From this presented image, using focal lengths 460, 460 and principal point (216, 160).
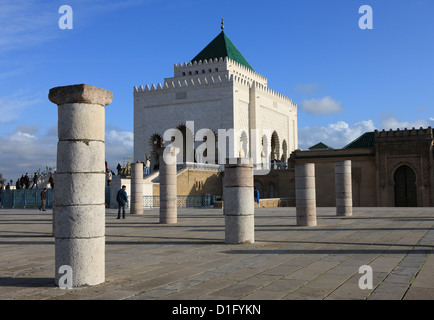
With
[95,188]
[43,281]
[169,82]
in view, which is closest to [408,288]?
[95,188]

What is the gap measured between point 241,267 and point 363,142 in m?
27.6

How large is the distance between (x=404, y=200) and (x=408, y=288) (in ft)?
80.9

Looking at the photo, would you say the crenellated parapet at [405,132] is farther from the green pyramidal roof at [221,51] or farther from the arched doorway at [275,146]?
the green pyramidal roof at [221,51]

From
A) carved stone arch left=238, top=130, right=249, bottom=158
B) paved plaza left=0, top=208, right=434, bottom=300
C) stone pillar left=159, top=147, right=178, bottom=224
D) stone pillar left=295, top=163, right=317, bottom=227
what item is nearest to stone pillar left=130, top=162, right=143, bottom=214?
stone pillar left=159, top=147, right=178, bottom=224

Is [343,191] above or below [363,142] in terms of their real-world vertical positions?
below

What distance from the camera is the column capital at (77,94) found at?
4.80m

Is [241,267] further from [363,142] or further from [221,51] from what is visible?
[221,51]

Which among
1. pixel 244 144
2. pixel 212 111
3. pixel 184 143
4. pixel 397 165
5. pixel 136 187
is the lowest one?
pixel 136 187

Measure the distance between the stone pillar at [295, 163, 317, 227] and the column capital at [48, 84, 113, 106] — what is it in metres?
7.53

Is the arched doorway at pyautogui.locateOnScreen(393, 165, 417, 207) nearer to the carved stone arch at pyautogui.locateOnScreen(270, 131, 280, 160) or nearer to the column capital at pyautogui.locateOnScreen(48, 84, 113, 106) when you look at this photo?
the carved stone arch at pyautogui.locateOnScreen(270, 131, 280, 160)

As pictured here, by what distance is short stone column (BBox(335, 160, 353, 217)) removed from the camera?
14930 mm

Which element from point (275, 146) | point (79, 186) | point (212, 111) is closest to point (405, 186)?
point (212, 111)

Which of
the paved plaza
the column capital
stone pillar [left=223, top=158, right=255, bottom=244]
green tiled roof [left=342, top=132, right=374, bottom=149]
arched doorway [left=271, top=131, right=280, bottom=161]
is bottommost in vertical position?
the paved plaza

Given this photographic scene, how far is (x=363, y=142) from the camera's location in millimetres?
31344
